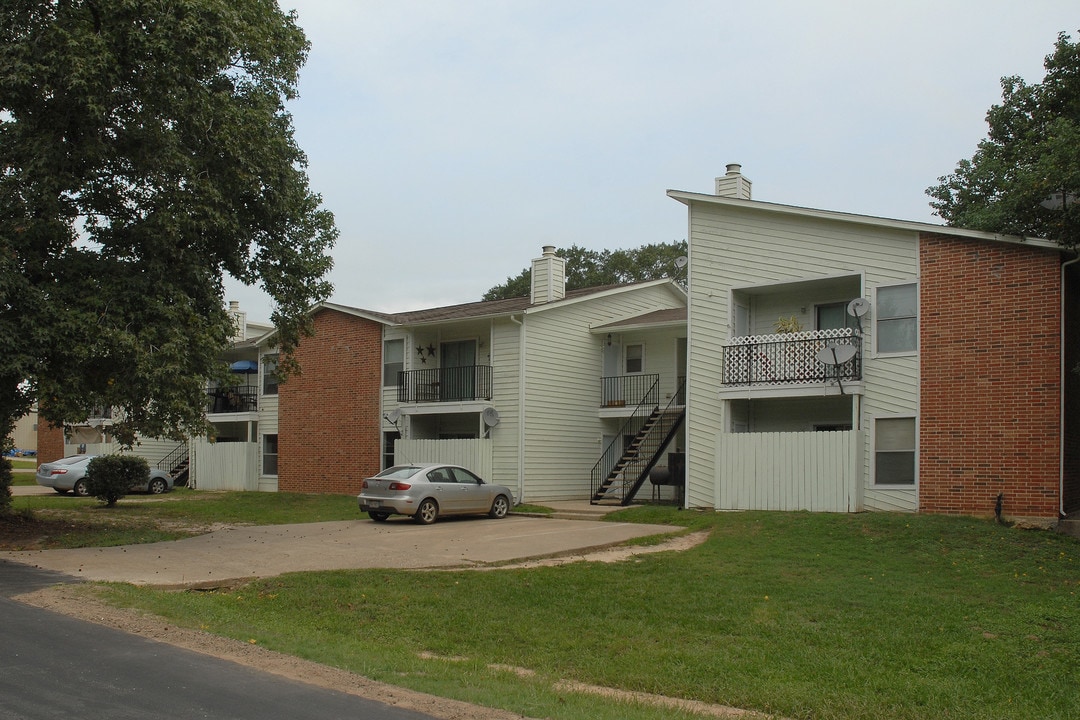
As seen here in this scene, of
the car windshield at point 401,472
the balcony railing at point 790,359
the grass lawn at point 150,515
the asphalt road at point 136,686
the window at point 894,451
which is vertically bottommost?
the grass lawn at point 150,515

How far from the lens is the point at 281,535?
17.9 metres

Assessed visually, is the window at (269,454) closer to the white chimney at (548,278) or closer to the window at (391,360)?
the window at (391,360)

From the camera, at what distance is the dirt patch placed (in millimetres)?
6734

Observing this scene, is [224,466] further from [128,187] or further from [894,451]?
[894,451]

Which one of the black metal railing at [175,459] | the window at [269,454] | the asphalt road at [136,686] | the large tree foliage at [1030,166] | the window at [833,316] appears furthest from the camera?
the black metal railing at [175,459]

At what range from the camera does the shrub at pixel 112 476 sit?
23531 millimetres

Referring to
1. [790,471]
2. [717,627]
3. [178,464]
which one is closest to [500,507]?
[790,471]

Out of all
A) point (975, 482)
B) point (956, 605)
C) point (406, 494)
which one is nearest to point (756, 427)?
point (975, 482)

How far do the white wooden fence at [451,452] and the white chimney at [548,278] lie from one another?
4865 mm

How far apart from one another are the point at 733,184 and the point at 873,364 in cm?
567

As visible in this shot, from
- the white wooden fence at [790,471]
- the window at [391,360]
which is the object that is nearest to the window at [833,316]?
the white wooden fence at [790,471]

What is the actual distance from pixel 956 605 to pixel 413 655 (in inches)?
241

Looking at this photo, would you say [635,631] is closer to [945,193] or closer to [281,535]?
[281,535]

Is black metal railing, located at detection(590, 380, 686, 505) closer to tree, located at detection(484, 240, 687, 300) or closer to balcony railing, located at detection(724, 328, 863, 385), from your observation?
balcony railing, located at detection(724, 328, 863, 385)
